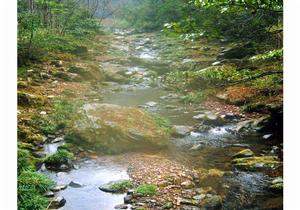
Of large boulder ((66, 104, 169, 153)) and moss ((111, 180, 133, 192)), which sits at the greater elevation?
large boulder ((66, 104, 169, 153))

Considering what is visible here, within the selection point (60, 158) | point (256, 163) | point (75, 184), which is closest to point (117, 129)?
point (60, 158)

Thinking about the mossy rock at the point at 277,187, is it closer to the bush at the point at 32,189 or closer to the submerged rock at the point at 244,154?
the submerged rock at the point at 244,154

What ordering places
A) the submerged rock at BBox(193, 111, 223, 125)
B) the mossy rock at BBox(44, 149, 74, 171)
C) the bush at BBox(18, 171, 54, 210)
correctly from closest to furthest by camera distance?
the bush at BBox(18, 171, 54, 210), the mossy rock at BBox(44, 149, 74, 171), the submerged rock at BBox(193, 111, 223, 125)

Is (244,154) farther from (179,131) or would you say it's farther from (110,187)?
(110,187)

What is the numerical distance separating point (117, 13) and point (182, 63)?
12.3ft

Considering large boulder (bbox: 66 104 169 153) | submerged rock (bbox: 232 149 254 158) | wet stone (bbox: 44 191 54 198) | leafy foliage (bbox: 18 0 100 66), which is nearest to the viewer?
wet stone (bbox: 44 191 54 198)

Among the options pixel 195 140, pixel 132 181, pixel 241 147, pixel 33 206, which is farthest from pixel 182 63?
pixel 33 206

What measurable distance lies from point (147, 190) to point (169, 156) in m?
0.72

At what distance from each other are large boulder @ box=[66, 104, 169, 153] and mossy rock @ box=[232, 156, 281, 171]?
0.80 metres

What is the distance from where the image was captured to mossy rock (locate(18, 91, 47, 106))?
12.0ft

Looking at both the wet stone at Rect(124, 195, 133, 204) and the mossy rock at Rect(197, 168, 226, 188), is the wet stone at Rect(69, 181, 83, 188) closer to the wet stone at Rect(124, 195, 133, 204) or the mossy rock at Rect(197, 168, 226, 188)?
the wet stone at Rect(124, 195, 133, 204)

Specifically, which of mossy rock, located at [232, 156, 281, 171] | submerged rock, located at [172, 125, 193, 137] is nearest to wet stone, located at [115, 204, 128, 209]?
mossy rock, located at [232, 156, 281, 171]

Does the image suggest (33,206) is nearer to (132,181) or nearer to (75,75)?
(132,181)

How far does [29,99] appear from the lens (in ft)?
12.5
